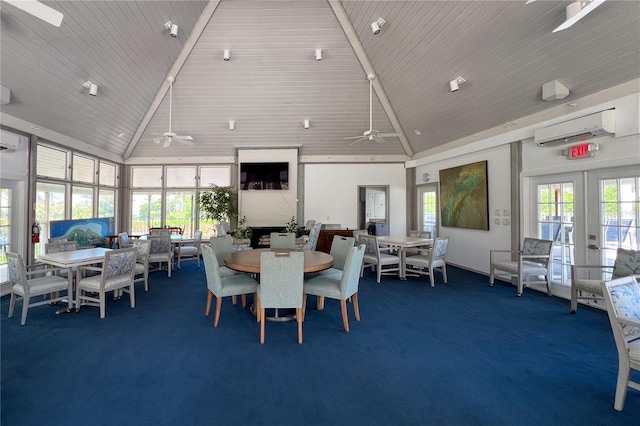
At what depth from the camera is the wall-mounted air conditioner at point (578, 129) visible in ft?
11.6

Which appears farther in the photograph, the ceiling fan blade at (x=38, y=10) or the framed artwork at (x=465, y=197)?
the framed artwork at (x=465, y=197)

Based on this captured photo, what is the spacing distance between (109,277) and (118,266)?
0.16 m

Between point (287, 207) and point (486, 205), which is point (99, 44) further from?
point (486, 205)

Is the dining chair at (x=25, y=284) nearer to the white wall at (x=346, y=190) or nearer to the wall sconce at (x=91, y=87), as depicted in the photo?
the wall sconce at (x=91, y=87)

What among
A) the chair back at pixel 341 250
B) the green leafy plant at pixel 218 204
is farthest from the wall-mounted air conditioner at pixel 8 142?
the chair back at pixel 341 250

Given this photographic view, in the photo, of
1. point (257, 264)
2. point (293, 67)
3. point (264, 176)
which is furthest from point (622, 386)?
point (264, 176)

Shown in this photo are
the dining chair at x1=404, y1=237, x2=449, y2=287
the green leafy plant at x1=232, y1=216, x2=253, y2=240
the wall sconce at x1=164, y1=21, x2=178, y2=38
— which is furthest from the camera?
the green leafy plant at x1=232, y1=216, x2=253, y2=240

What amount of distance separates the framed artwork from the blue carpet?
2.45 m

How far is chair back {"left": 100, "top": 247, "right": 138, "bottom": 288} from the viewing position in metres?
3.36

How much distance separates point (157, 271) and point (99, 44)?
4.20m

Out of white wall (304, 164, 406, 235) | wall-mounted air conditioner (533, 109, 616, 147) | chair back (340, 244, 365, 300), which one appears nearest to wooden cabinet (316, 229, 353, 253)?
white wall (304, 164, 406, 235)

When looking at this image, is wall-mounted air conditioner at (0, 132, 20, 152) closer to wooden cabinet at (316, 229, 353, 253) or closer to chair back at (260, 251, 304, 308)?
chair back at (260, 251, 304, 308)

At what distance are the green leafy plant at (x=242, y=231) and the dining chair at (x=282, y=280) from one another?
4.26 m

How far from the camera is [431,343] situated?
9.01 feet
